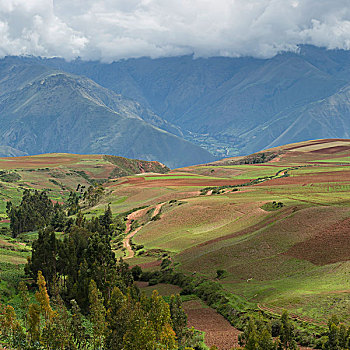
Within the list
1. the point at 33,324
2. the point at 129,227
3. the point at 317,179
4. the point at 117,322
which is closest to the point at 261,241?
the point at 117,322

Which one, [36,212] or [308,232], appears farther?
[36,212]

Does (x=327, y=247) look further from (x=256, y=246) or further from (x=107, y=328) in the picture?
(x=107, y=328)

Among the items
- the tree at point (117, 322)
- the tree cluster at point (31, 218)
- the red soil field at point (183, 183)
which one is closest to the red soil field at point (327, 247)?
the tree at point (117, 322)

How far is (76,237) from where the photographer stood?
77750 mm

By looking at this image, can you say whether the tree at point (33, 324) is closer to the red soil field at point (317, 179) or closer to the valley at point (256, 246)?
the valley at point (256, 246)

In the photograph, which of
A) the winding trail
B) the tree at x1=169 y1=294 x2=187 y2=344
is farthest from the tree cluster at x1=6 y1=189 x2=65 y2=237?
the tree at x1=169 y1=294 x2=187 y2=344

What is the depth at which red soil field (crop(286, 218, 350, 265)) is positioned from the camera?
209 feet

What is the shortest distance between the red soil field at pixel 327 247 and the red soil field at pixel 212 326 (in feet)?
61.0

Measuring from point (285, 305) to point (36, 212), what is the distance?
11606 cm

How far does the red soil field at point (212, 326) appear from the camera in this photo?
144 ft

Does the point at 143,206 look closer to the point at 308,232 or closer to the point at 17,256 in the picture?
the point at 17,256

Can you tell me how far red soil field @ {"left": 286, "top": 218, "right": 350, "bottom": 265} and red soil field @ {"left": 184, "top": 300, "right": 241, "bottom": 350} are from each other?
1860cm

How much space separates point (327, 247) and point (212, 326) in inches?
1030

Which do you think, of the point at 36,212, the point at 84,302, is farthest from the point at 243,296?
the point at 36,212
